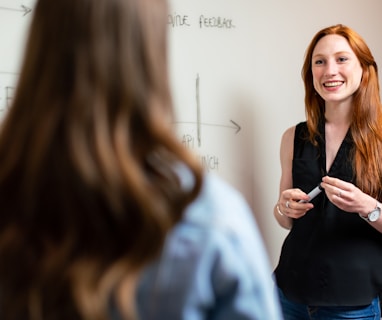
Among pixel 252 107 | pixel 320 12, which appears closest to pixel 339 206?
pixel 252 107

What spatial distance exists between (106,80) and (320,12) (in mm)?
1371

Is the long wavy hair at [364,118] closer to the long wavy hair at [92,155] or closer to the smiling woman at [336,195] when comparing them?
the smiling woman at [336,195]

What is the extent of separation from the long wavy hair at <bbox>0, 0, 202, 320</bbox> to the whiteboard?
837 mm

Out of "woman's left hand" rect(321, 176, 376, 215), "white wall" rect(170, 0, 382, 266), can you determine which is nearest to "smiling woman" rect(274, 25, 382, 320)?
"woman's left hand" rect(321, 176, 376, 215)

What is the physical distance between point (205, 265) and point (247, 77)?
3.70 feet

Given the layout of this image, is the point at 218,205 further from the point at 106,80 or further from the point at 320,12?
the point at 320,12

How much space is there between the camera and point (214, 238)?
0.51 meters

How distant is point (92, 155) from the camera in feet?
1.66

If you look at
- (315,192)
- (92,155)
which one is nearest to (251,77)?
(315,192)

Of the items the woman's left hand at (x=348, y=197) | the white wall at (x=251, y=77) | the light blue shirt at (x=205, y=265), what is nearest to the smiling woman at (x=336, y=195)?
the woman's left hand at (x=348, y=197)

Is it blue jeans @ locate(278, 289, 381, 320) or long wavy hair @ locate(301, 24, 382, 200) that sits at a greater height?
long wavy hair @ locate(301, 24, 382, 200)

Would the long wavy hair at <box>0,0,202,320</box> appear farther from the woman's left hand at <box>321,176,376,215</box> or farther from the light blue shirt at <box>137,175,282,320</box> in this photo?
the woman's left hand at <box>321,176,376,215</box>

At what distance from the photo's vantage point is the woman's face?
139 cm

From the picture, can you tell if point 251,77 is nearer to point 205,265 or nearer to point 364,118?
point 364,118
